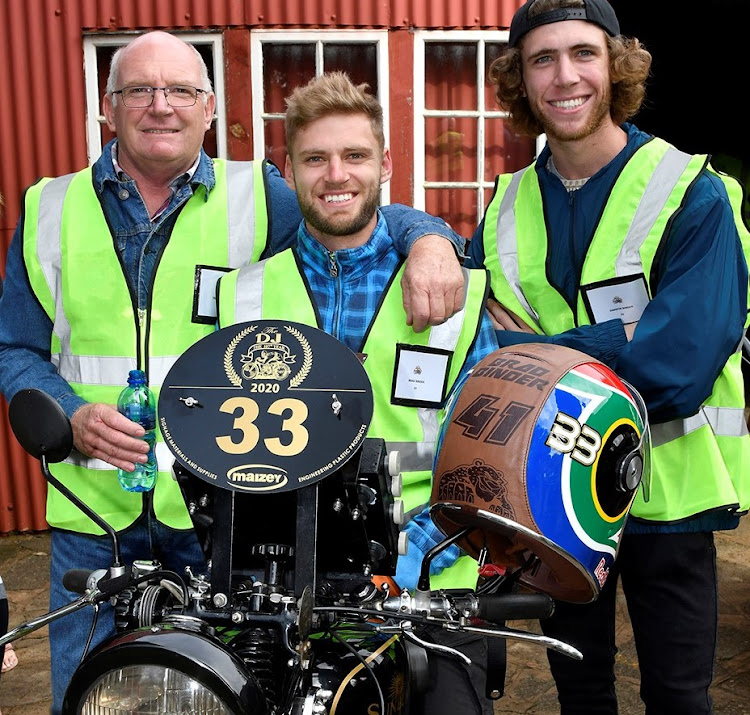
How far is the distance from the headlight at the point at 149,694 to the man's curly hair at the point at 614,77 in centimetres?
215

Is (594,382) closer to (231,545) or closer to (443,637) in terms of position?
(443,637)

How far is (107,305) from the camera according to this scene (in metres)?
2.68

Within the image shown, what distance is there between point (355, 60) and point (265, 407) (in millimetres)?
4405

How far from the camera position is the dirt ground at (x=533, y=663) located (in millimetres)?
3975

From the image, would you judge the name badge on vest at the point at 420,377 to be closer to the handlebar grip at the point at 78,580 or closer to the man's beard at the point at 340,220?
the man's beard at the point at 340,220

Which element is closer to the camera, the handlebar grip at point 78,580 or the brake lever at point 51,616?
the brake lever at point 51,616

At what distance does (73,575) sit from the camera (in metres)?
1.70

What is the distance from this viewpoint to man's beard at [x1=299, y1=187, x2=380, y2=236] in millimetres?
2467

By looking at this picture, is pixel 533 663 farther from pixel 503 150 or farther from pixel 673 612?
pixel 503 150

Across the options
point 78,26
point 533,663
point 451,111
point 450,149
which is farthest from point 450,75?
point 533,663

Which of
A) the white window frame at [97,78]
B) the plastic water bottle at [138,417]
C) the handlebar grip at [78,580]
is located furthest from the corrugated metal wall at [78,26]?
the handlebar grip at [78,580]

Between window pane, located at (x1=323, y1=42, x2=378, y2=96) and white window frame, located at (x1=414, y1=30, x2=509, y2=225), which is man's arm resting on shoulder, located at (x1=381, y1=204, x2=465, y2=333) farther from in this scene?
window pane, located at (x1=323, y1=42, x2=378, y2=96)

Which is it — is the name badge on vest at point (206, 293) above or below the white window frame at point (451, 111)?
below

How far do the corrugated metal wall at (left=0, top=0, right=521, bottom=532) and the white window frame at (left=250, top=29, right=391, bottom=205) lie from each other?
0.16ft
